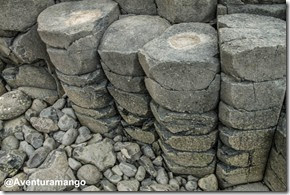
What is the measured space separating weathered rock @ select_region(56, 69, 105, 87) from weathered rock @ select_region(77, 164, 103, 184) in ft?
2.24

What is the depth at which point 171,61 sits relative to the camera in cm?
230

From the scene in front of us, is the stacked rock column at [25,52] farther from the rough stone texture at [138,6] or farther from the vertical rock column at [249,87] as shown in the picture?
the vertical rock column at [249,87]

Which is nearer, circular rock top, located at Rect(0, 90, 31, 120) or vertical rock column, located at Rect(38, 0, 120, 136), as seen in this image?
vertical rock column, located at Rect(38, 0, 120, 136)

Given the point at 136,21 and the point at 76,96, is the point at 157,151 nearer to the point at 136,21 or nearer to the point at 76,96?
the point at 76,96

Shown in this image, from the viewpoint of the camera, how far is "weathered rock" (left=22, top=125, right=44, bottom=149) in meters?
3.15

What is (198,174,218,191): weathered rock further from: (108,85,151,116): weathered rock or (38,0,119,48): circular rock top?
(38,0,119,48): circular rock top

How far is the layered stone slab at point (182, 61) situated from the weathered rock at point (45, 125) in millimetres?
1174

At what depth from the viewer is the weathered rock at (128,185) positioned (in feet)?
9.32

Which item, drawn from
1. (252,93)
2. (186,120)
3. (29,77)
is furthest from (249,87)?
(29,77)

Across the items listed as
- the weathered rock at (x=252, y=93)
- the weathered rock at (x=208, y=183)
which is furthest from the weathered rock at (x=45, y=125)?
the weathered rock at (x=252, y=93)

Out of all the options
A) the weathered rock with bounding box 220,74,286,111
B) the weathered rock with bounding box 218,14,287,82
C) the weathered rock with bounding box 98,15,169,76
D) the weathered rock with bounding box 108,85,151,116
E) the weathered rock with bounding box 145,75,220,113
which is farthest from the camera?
the weathered rock with bounding box 108,85,151,116

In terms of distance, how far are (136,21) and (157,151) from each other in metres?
1.11

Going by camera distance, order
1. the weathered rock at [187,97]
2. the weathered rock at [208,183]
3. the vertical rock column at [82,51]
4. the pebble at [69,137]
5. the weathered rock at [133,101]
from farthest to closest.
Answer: the pebble at [69,137]
the weathered rock at [208,183]
the weathered rock at [133,101]
the vertical rock column at [82,51]
the weathered rock at [187,97]

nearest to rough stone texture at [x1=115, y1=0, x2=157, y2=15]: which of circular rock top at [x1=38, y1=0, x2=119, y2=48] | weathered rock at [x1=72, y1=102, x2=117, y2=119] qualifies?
circular rock top at [x1=38, y1=0, x2=119, y2=48]
